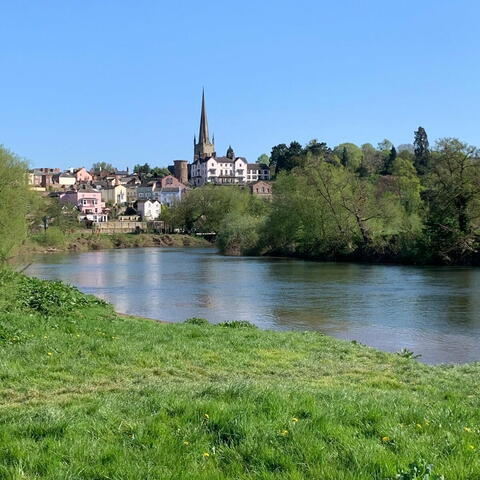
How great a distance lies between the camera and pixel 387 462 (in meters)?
5.72

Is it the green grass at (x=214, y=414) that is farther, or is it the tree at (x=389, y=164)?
the tree at (x=389, y=164)

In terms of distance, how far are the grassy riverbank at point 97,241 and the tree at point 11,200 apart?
114 ft

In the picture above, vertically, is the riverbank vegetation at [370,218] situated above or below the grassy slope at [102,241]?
above

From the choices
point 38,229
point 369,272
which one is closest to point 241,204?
point 38,229

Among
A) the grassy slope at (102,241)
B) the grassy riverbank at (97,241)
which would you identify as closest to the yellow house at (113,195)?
the grassy riverbank at (97,241)

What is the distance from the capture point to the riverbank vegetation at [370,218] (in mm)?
59562

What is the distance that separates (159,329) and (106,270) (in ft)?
137

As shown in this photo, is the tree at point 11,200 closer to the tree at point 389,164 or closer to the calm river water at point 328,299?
the calm river water at point 328,299

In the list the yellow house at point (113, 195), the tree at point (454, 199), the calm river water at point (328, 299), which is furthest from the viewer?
the yellow house at point (113, 195)

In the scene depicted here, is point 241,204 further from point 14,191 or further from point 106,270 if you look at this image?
point 14,191

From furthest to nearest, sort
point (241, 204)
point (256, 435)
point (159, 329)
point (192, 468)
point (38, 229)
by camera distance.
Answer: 1. point (241, 204)
2. point (38, 229)
3. point (159, 329)
4. point (256, 435)
5. point (192, 468)

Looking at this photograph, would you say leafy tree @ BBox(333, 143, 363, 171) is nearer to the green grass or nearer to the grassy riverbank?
the grassy riverbank

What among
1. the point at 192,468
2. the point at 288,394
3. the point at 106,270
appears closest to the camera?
the point at 192,468

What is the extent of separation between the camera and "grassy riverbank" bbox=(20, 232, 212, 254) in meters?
94.7
